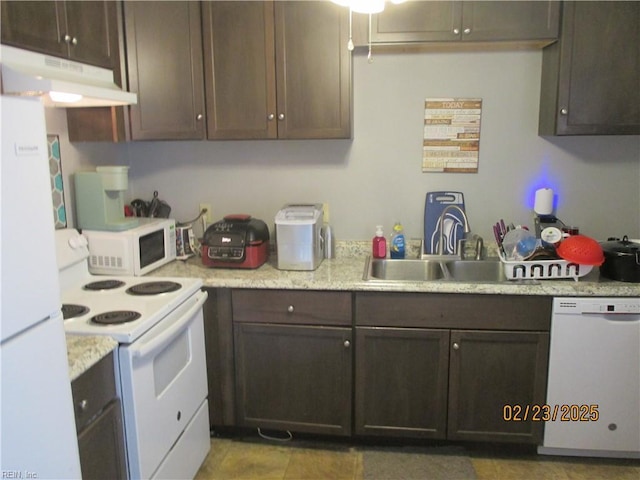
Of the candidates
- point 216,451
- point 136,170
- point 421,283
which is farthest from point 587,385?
point 136,170

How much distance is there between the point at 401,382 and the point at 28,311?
66.9 inches

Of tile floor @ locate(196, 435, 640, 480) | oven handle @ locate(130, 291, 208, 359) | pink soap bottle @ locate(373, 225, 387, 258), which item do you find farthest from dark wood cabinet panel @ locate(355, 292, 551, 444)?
oven handle @ locate(130, 291, 208, 359)

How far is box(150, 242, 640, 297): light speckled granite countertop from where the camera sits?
222 cm

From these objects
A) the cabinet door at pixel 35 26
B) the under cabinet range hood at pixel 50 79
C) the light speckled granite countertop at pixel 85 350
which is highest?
the cabinet door at pixel 35 26

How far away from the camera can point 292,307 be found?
7.86 feet

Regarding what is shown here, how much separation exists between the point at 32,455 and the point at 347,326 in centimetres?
145

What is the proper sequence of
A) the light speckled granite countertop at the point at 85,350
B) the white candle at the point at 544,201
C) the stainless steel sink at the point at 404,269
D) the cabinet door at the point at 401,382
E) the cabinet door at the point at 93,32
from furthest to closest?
the stainless steel sink at the point at 404,269 < the white candle at the point at 544,201 < the cabinet door at the point at 401,382 < the cabinet door at the point at 93,32 < the light speckled granite countertop at the point at 85,350

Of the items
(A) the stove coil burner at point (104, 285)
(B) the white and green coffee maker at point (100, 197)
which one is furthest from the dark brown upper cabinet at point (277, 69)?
(A) the stove coil burner at point (104, 285)

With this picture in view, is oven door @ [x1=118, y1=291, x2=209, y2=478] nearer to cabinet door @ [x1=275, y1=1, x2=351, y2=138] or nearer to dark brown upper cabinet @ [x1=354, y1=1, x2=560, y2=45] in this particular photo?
cabinet door @ [x1=275, y1=1, x2=351, y2=138]

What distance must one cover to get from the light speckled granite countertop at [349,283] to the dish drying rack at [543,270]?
32mm

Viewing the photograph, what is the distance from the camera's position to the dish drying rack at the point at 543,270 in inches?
90.9

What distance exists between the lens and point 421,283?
2305mm

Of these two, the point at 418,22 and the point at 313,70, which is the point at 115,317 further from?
the point at 418,22

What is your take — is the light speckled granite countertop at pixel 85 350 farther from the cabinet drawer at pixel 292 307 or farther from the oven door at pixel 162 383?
the cabinet drawer at pixel 292 307
